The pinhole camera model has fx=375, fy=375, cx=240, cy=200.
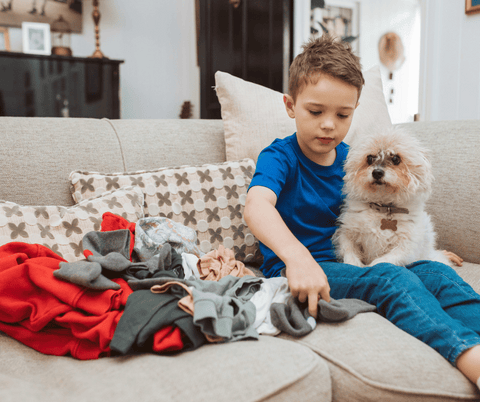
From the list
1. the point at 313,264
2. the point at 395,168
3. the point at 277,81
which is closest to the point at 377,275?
the point at 313,264

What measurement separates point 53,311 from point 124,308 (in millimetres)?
128

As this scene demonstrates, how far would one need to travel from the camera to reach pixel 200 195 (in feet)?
4.25

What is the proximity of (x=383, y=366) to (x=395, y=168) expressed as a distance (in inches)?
25.2

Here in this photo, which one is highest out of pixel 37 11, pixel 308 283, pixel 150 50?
pixel 37 11

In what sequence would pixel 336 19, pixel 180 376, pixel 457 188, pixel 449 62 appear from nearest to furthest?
pixel 180 376, pixel 457 188, pixel 449 62, pixel 336 19

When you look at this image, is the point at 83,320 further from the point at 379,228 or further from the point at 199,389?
the point at 379,228

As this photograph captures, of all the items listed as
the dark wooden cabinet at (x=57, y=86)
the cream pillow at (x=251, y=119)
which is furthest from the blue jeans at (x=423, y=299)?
the dark wooden cabinet at (x=57, y=86)

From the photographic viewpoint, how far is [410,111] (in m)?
4.43

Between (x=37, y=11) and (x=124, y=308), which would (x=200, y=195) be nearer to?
(x=124, y=308)

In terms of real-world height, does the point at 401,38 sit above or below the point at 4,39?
above

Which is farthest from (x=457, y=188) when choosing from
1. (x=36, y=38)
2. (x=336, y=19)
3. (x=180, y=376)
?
(x=36, y=38)

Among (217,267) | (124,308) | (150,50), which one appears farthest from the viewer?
(150,50)

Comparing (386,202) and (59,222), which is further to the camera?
(386,202)

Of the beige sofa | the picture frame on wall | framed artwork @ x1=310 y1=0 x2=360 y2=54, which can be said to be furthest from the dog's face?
framed artwork @ x1=310 y1=0 x2=360 y2=54
